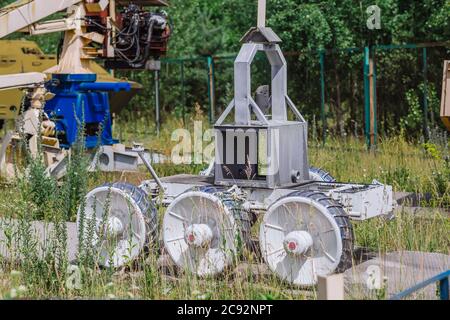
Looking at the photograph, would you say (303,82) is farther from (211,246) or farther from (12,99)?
(211,246)

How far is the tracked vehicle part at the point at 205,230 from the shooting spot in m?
5.60

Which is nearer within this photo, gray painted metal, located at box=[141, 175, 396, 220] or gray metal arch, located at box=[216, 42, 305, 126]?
gray painted metal, located at box=[141, 175, 396, 220]

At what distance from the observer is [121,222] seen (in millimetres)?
6156

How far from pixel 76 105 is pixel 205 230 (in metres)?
4.45

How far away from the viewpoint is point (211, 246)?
19.0 ft

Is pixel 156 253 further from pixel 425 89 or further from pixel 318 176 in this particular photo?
pixel 425 89

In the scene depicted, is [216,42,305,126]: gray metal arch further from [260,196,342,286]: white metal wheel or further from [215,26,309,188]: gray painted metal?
[260,196,342,286]: white metal wheel

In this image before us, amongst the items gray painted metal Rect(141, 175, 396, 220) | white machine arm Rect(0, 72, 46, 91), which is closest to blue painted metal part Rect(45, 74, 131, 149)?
white machine arm Rect(0, 72, 46, 91)

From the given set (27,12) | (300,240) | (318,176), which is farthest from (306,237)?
(27,12)

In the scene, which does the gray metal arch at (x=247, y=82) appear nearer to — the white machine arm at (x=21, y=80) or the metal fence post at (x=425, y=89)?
the white machine arm at (x=21, y=80)

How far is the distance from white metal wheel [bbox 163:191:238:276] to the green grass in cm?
11

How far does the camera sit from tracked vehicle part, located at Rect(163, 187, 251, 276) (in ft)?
18.4

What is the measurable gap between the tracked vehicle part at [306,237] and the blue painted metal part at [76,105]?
4558 millimetres
